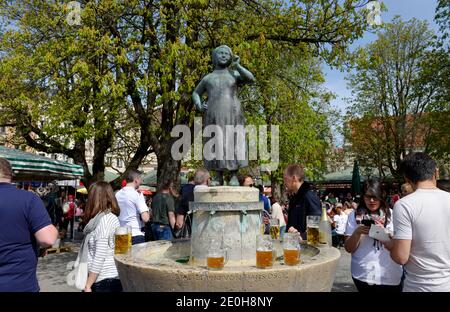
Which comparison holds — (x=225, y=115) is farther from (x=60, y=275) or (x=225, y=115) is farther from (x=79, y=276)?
(x=60, y=275)

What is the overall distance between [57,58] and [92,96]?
129cm

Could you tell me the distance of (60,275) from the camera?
862cm

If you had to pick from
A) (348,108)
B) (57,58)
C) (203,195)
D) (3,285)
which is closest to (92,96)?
(57,58)

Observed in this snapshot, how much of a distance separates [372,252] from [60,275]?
6.96 metres

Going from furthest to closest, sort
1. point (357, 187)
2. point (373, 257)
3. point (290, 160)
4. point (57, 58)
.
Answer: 1. point (357, 187)
2. point (290, 160)
3. point (57, 58)
4. point (373, 257)

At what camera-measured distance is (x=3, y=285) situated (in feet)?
10.5

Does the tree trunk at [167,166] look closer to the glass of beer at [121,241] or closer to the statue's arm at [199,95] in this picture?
the statue's arm at [199,95]

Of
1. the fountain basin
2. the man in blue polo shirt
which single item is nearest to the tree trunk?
the fountain basin

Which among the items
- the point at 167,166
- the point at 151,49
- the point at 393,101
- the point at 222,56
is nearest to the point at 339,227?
the point at 167,166

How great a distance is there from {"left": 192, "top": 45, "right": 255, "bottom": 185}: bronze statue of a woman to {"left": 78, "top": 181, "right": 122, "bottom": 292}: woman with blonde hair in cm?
154

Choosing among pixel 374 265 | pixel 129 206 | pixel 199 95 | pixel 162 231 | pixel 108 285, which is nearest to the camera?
pixel 374 265

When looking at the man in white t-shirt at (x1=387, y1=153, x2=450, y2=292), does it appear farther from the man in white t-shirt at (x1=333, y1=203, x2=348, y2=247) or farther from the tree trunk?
the man in white t-shirt at (x1=333, y1=203, x2=348, y2=247)

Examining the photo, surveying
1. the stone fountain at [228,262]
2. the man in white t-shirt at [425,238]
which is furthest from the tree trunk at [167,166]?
the man in white t-shirt at [425,238]
